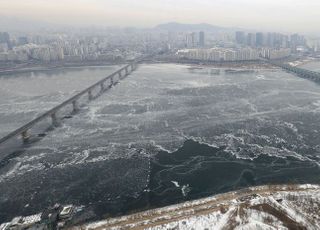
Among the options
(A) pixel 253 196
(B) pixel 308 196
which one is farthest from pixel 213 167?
(B) pixel 308 196

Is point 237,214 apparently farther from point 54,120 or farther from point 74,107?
point 74,107

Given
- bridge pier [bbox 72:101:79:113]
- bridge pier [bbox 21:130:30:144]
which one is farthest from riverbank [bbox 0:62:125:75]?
bridge pier [bbox 21:130:30:144]

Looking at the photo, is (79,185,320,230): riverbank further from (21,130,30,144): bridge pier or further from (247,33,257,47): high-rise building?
(247,33,257,47): high-rise building

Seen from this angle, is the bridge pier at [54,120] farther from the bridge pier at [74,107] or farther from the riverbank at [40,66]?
the riverbank at [40,66]

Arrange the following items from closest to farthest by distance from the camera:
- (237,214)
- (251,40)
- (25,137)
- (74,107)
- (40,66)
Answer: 1. (237,214)
2. (25,137)
3. (74,107)
4. (40,66)
5. (251,40)

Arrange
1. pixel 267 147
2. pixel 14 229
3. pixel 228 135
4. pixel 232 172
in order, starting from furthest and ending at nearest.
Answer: pixel 228 135 < pixel 267 147 < pixel 232 172 < pixel 14 229

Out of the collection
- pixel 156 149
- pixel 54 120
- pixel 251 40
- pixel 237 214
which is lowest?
pixel 237 214

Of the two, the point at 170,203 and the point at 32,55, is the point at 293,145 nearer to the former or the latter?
the point at 170,203

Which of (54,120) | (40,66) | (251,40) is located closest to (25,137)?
(54,120)
